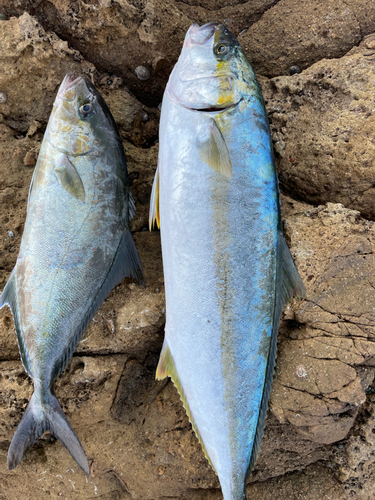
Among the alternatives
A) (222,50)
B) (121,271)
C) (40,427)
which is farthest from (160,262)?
(222,50)

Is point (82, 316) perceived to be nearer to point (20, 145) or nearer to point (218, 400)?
point (218, 400)

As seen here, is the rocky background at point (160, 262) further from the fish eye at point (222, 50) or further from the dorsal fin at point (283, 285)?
the fish eye at point (222, 50)

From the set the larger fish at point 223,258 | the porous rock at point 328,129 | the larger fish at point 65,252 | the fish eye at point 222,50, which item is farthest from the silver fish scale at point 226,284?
the porous rock at point 328,129

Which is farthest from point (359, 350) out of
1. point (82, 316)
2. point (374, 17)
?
point (374, 17)

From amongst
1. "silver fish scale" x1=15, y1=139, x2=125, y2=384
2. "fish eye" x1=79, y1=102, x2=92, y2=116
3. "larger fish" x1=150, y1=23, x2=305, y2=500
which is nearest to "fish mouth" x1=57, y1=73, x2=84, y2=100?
"fish eye" x1=79, y1=102, x2=92, y2=116

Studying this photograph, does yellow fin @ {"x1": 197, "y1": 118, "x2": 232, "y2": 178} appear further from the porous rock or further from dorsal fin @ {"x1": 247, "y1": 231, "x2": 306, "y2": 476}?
the porous rock

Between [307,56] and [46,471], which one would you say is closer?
[46,471]
